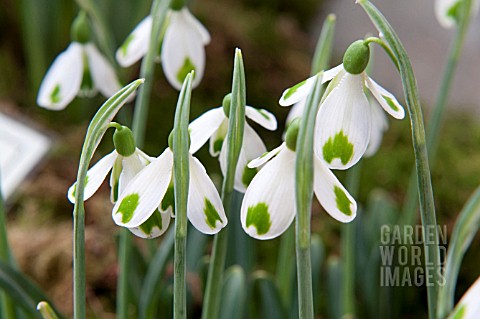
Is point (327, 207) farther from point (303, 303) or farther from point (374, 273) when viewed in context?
point (374, 273)

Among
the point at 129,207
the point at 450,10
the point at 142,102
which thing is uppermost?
the point at 450,10

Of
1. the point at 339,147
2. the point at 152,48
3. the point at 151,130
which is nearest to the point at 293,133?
the point at 339,147

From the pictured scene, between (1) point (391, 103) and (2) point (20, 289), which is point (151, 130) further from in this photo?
(1) point (391, 103)

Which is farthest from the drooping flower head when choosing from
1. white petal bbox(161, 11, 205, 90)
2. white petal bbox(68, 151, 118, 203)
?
white petal bbox(161, 11, 205, 90)

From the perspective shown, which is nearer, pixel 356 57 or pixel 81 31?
pixel 356 57

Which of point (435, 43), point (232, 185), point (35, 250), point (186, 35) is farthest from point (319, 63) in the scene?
point (435, 43)

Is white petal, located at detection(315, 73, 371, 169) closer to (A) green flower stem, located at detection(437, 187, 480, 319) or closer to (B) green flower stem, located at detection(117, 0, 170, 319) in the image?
(A) green flower stem, located at detection(437, 187, 480, 319)
